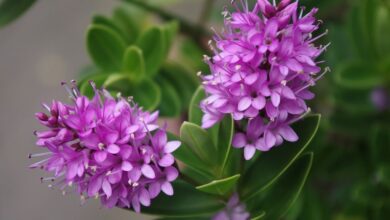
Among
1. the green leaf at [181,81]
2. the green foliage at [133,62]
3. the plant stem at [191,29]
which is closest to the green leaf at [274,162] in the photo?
the green foliage at [133,62]

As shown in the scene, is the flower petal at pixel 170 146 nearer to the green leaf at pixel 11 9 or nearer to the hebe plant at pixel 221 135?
the hebe plant at pixel 221 135

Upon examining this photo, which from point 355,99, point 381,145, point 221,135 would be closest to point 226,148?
point 221,135

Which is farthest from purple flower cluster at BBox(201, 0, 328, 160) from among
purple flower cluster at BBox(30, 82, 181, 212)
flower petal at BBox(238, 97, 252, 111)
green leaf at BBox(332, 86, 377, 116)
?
green leaf at BBox(332, 86, 377, 116)

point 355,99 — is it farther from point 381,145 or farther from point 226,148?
point 226,148

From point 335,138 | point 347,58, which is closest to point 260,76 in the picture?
point 347,58

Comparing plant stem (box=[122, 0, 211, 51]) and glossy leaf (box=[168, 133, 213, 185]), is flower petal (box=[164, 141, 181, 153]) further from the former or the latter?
plant stem (box=[122, 0, 211, 51])

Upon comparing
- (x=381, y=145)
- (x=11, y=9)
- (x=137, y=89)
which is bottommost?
(x=381, y=145)
